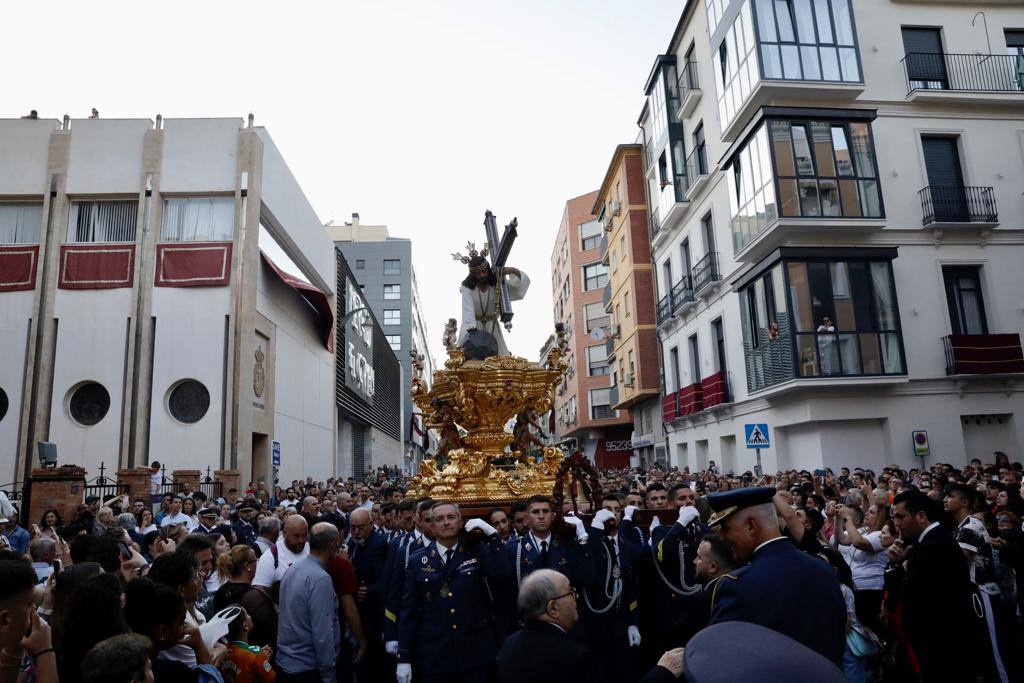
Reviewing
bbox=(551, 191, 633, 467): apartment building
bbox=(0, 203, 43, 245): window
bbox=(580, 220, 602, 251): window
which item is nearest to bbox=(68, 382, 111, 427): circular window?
bbox=(0, 203, 43, 245): window

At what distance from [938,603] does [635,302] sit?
3010 cm

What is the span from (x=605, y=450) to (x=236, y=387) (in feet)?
98.8

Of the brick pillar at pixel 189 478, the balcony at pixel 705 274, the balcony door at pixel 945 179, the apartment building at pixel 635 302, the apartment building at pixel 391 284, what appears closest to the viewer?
the brick pillar at pixel 189 478

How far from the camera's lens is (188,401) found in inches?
834

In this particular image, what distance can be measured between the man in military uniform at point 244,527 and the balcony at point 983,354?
61.1 ft

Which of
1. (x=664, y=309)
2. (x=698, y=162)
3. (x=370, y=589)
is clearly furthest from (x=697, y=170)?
(x=370, y=589)

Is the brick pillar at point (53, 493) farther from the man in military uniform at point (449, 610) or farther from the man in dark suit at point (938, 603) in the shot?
the man in dark suit at point (938, 603)

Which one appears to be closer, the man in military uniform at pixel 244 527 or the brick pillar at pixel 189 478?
the man in military uniform at pixel 244 527

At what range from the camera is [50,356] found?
2117cm

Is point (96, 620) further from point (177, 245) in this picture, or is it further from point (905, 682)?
point (177, 245)

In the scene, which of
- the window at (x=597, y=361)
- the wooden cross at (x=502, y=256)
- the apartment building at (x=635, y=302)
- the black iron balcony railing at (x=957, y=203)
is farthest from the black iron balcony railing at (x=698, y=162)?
the window at (x=597, y=361)

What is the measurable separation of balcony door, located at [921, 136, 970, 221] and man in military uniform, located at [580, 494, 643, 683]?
19548 mm

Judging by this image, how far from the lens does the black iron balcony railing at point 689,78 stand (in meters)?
28.2

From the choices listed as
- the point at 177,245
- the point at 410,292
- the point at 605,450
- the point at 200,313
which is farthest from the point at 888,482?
the point at 410,292
